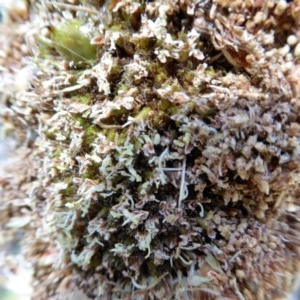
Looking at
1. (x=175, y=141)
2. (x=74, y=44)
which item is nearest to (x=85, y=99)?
(x=74, y=44)

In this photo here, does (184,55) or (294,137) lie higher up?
(184,55)

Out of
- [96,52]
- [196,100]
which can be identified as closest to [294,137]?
[196,100]

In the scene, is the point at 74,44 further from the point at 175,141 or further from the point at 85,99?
the point at 175,141

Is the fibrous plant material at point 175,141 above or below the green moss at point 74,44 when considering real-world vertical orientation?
below

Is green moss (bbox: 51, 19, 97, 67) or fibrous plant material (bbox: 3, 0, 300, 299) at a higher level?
green moss (bbox: 51, 19, 97, 67)

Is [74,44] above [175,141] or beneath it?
above

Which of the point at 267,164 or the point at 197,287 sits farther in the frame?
the point at 197,287

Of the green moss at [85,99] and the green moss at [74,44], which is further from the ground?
the green moss at [74,44]

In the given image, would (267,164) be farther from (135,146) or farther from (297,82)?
(135,146)
